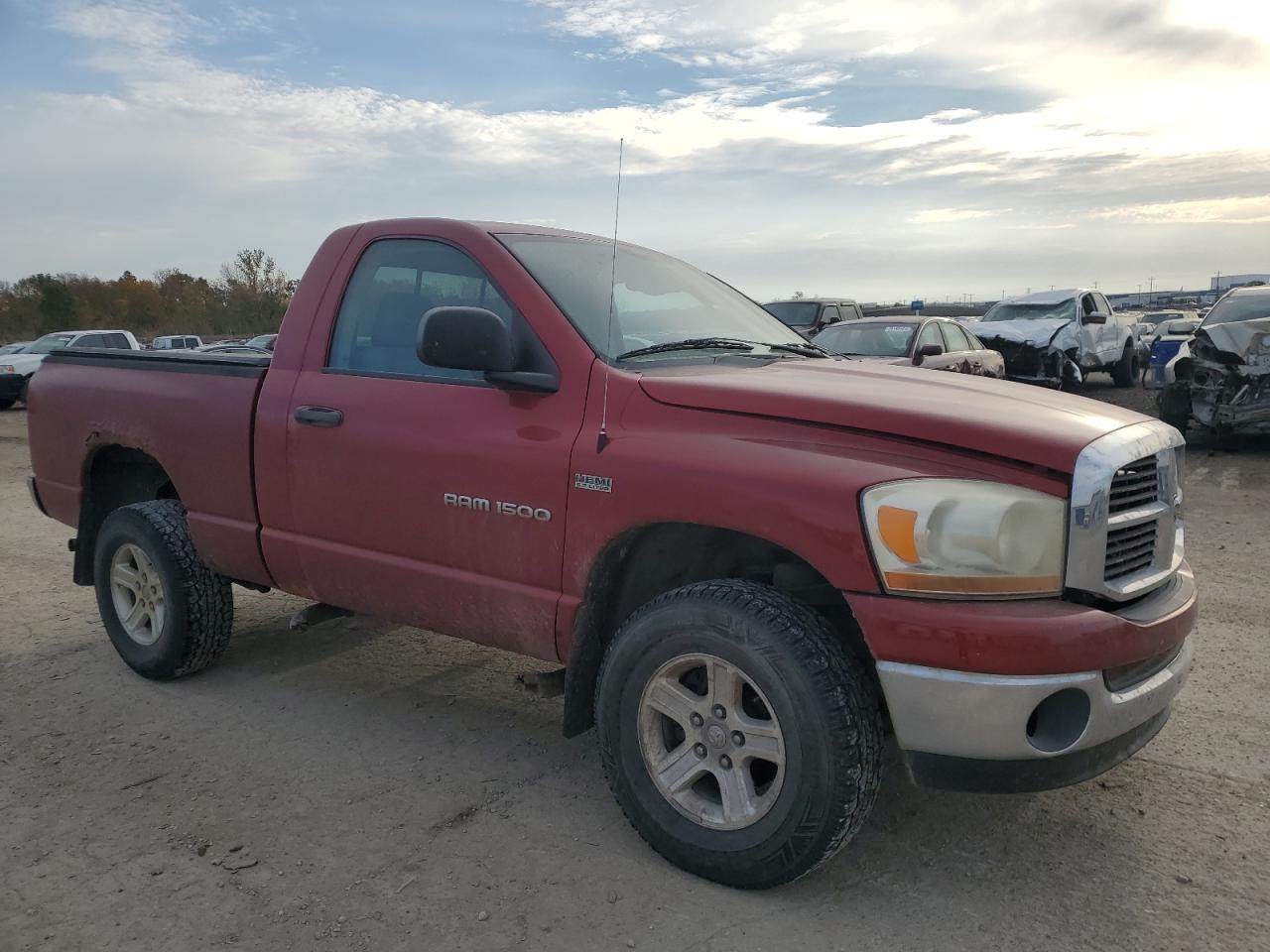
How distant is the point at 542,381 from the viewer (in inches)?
125

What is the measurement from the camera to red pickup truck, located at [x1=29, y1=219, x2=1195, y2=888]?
2.49 meters

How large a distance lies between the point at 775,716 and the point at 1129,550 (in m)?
1.10

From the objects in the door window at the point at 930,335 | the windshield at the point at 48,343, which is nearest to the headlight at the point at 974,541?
the door window at the point at 930,335

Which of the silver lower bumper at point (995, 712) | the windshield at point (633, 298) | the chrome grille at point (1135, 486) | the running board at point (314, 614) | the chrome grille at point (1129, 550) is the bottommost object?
the running board at point (314, 614)

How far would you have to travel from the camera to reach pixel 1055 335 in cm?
1571

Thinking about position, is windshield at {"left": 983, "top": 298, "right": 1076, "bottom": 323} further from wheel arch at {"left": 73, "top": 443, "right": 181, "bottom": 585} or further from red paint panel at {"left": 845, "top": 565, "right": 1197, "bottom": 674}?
red paint panel at {"left": 845, "top": 565, "right": 1197, "bottom": 674}

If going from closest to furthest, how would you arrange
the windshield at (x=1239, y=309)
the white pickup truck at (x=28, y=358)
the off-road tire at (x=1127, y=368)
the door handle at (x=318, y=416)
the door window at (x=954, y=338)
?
the door handle at (x=318, y=416)
the windshield at (x=1239, y=309)
the door window at (x=954, y=338)
the off-road tire at (x=1127, y=368)
the white pickup truck at (x=28, y=358)

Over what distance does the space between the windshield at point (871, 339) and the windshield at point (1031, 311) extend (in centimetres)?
529

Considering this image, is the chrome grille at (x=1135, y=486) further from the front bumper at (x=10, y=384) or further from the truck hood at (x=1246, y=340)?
the front bumper at (x=10, y=384)

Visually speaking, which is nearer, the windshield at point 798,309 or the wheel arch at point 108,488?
the wheel arch at point 108,488

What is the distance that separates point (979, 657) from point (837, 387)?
3.10 ft

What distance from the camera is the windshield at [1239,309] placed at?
1137 cm

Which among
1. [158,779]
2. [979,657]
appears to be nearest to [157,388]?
[158,779]

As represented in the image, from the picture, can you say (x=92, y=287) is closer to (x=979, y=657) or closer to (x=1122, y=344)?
(x=1122, y=344)
